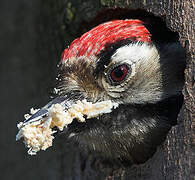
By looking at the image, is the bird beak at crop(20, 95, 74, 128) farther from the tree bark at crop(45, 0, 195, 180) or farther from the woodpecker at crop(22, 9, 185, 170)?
the tree bark at crop(45, 0, 195, 180)

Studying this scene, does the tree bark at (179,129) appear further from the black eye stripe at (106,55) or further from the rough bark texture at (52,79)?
the black eye stripe at (106,55)

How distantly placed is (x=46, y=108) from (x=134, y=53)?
2.02ft

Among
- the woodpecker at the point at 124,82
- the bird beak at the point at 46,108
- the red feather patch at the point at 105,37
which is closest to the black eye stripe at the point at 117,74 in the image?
the woodpecker at the point at 124,82

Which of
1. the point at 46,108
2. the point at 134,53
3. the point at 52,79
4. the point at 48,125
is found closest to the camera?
the point at 48,125

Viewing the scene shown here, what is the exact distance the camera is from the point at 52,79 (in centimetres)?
369

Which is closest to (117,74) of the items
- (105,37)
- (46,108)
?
(105,37)

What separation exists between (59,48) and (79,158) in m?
0.86

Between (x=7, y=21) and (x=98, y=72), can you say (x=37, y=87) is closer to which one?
(x=7, y=21)

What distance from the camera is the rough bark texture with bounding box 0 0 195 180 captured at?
8.52 ft

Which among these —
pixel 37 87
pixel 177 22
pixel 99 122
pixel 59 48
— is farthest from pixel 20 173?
pixel 177 22

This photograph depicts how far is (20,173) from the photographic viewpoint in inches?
192

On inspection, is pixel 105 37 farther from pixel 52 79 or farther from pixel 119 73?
pixel 52 79

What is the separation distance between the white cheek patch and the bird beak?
1.22 feet

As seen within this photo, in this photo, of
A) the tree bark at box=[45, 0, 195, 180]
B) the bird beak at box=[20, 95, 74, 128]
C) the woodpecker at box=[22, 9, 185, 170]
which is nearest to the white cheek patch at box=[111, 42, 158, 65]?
the woodpecker at box=[22, 9, 185, 170]
